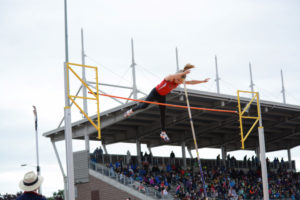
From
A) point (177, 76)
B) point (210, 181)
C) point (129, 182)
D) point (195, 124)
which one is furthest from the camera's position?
point (195, 124)

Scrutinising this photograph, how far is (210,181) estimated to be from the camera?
2852 cm

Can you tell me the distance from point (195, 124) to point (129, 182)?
7.53 meters

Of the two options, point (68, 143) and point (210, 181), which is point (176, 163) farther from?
point (68, 143)

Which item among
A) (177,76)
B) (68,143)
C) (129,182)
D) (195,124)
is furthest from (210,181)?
(177,76)

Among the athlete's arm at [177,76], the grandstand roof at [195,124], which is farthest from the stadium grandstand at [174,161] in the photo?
the athlete's arm at [177,76]

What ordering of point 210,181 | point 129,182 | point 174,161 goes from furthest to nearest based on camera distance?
point 174,161 < point 210,181 < point 129,182

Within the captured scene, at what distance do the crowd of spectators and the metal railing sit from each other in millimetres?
153

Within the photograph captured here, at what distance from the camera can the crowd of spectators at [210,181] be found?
25.7 meters

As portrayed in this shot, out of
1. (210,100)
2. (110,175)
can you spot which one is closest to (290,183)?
(210,100)

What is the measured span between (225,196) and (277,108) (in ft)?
18.4

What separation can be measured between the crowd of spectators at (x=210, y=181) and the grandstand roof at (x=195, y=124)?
1.93m

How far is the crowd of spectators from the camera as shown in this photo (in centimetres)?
2565

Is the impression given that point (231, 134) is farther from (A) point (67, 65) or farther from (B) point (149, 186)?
(A) point (67, 65)

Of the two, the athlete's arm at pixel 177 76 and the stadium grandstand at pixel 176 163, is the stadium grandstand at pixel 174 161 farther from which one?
the athlete's arm at pixel 177 76
